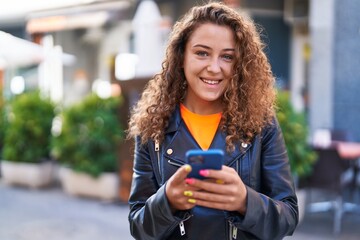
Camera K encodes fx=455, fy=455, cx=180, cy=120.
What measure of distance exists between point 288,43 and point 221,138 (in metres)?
9.59

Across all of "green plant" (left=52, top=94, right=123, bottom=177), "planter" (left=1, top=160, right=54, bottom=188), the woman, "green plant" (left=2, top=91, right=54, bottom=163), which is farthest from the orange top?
"planter" (left=1, top=160, right=54, bottom=188)

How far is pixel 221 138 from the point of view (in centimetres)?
148

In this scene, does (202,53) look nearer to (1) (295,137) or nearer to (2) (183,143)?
(2) (183,143)

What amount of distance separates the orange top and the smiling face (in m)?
0.03

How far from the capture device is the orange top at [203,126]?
59.9 inches

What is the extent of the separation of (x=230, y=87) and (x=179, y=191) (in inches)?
17.5

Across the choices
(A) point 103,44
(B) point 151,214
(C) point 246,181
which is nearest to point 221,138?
(C) point 246,181

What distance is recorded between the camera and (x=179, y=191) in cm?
125

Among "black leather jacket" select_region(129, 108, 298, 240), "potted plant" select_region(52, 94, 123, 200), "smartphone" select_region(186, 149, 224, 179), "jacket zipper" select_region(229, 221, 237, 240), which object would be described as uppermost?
"smartphone" select_region(186, 149, 224, 179)

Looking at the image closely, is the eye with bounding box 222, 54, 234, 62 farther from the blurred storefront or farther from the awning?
the awning

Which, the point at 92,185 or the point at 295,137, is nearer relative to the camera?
the point at 295,137

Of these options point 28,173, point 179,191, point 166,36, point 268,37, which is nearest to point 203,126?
point 179,191

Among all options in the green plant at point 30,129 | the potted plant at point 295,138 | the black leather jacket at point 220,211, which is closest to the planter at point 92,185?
the green plant at point 30,129

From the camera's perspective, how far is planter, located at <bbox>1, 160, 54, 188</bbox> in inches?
298
